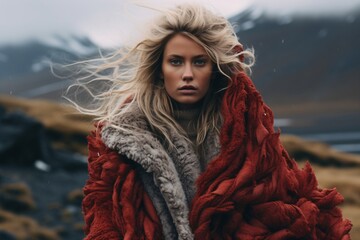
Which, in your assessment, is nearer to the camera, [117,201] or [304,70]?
[117,201]

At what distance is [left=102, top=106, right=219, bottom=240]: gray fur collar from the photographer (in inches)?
156

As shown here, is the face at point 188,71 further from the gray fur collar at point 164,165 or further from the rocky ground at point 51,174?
the rocky ground at point 51,174

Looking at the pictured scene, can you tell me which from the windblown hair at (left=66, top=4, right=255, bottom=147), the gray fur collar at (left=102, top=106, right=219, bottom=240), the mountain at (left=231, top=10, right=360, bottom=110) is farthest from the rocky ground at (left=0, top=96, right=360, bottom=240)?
the mountain at (left=231, top=10, right=360, bottom=110)

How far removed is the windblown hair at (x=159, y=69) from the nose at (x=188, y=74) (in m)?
0.12

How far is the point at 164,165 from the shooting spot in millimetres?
4004

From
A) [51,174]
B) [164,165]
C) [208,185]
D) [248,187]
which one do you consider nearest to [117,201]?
[164,165]

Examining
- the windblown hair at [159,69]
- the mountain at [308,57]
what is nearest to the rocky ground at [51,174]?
A: the windblown hair at [159,69]

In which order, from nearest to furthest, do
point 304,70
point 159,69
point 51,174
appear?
point 159,69
point 51,174
point 304,70

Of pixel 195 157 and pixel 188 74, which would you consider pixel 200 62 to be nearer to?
pixel 188 74

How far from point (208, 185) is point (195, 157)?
18cm

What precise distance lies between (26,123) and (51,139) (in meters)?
3.27

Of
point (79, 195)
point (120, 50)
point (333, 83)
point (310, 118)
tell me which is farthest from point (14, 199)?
point (333, 83)

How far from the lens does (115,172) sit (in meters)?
4.04

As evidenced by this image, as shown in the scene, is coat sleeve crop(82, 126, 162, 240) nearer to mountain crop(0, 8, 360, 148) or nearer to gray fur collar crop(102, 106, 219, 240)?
gray fur collar crop(102, 106, 219, 240)
